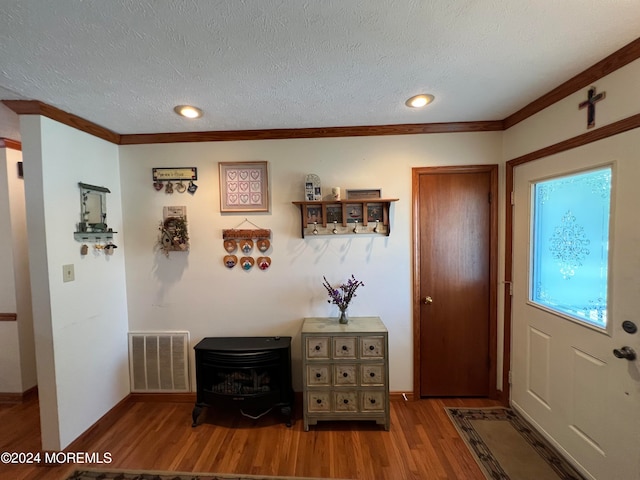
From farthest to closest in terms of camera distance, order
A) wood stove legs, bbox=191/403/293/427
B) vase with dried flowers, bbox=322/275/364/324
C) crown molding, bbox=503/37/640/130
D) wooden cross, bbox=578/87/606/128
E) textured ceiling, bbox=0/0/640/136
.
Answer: vase with dried flowers, bbox=322/275/364/324
wood stove legs, bbox=191/403/293/427
wooden cross, bbox=578/87/606/128
crown molding, bbox=503/37/640/130
textured ceiling, bbox=0/0/640/136

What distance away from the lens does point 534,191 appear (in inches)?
75.8

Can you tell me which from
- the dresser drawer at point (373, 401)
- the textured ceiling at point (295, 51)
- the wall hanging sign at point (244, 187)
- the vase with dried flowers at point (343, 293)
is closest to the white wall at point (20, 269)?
the textured ceiling at point (295, 51)

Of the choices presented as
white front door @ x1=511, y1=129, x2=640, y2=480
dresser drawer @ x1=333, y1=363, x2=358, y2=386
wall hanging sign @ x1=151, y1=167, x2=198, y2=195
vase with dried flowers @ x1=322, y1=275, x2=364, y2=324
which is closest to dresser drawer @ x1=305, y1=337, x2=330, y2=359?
dresser drawer @ x1=333, y1=363, x2=358, y2=386

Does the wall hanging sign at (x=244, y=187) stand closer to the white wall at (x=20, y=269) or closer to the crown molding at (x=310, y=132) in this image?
the crown molding at (x=310, y=132)

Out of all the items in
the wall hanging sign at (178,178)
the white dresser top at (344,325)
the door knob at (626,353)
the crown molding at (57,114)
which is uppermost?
the crown molding at (57,114)

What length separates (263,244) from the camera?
229cm

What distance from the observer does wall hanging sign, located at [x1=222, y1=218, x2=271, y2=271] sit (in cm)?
228

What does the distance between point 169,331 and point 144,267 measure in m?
0.62

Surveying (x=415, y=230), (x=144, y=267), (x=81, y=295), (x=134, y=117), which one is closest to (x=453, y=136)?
(x=415, y=230)

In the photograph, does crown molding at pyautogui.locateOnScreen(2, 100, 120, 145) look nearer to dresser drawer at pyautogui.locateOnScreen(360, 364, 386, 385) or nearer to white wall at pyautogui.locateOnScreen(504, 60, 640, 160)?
dresser drawer at pyautogui.locateOnScreen(360, 364, 386, 385)

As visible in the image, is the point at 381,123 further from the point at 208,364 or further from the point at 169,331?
the point at 169,331

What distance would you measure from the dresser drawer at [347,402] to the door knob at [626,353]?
1.53 m

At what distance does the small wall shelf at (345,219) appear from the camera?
7.30 feet

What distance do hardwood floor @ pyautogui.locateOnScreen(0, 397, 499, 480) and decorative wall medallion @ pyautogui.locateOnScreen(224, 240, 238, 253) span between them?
1390 mm
